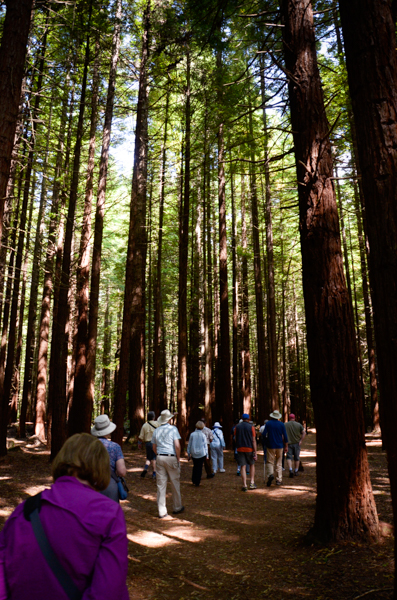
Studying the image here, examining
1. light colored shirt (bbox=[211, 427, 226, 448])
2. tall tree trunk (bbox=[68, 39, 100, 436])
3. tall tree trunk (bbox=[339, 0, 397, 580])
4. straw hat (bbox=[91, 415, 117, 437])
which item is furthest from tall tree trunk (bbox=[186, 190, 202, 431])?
tall tree trunk (bbox=[339, 0, 397, 580])

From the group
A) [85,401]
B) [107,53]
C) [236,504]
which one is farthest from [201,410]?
[107,53]

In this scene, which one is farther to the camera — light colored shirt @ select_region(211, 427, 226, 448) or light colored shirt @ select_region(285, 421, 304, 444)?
light colored shirt @ select_region(211, 427, 226, 448)

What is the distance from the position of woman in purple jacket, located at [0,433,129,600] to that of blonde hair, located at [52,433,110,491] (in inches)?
6.1

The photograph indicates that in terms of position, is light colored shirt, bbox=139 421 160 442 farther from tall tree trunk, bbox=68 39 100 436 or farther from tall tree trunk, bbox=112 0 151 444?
tall tree trunk, bbox=68 39 100 436

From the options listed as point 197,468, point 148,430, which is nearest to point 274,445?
point 197,468

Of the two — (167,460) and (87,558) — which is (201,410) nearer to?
(167,460)

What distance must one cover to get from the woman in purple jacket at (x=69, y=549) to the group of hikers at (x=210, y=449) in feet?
20.0

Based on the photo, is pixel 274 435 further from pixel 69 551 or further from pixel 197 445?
pixel 69 551

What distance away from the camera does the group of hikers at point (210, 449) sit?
776cm

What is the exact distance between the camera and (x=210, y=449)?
13438 mm

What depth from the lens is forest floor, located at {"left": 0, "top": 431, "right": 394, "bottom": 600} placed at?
4.27 metres

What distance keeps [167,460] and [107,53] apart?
47.6 ft

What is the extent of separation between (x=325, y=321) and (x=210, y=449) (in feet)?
30.4

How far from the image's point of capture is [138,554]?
5.73 m
